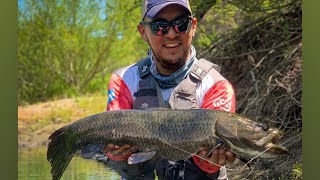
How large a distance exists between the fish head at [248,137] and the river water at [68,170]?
7.60 ft

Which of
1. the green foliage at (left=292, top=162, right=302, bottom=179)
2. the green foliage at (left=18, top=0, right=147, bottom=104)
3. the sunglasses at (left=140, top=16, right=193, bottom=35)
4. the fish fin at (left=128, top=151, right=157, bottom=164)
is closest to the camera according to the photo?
the fish fin at (left=128, top=151, right=157, bottom=164)

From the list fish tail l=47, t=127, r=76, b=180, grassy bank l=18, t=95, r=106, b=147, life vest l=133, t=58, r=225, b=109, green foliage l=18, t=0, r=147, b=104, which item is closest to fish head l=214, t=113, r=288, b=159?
life vest l=133, t=58, r=225, b=109

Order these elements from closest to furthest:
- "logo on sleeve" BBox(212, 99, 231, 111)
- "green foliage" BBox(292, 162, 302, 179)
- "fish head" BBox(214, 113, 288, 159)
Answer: "fish head" BBox(214, 113, 288, 159) < "logo on sleeve" BBox(212, 99, 231, 111) < "green foliage" BBox(292, 162, 302, 179)

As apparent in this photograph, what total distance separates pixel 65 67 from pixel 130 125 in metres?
9.85

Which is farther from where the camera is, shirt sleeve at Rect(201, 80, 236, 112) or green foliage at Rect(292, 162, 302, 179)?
green foliage at Rect(292, 162, 302, 179)

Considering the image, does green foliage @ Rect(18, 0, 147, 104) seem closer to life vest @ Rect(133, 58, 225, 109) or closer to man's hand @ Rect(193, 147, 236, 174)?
life vest @ Rect(133, 58, 225, 109)

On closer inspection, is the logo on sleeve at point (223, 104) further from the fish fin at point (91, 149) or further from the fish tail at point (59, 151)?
the fish tail at point (59, 151)

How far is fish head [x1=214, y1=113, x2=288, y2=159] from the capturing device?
2604 mm

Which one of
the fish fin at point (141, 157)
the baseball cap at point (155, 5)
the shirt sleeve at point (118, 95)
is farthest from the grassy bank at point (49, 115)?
the fish fin at point (141, 157)

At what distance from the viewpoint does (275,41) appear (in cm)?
568

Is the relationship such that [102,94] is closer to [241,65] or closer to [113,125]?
[241,65]

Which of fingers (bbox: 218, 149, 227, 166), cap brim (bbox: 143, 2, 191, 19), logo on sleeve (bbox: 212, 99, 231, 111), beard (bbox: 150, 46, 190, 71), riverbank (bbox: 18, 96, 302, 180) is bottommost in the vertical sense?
riverbank (bbox: 18, 96, 302, 180)

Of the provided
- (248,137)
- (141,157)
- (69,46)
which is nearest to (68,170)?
(141,157)

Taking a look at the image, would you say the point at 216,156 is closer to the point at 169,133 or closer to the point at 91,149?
the point at 169,133
